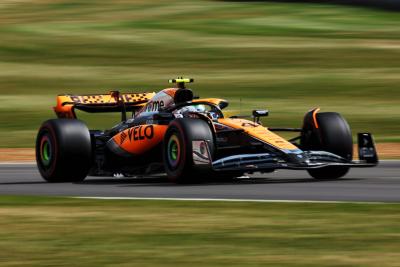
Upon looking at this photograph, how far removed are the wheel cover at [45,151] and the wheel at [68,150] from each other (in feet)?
0.42

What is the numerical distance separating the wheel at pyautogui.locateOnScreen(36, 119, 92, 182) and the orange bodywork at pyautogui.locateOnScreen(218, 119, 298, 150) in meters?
1.94

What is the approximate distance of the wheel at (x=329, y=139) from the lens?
604 inches

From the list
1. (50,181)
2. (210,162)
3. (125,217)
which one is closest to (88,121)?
(50,181)

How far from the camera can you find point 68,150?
51.4ft

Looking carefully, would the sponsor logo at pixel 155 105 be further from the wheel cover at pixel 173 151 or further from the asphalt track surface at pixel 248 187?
the wheel cover at pixel 173 151

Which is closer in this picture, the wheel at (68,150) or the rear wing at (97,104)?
the wheel at (68,150)

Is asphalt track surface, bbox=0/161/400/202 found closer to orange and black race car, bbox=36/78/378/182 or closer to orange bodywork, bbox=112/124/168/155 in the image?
orange and black race car, bbox=36/78/378/182

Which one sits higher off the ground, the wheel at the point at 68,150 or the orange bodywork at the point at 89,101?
the orange bodywork at the point at 89,101

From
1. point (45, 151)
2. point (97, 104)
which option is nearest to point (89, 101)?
point (97, 104)
